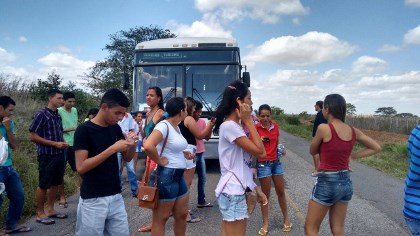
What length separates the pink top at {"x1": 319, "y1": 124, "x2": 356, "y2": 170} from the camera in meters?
3.20

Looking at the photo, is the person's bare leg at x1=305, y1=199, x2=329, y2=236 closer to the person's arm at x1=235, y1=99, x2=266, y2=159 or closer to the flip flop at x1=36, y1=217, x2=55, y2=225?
the person's arm at x1=235, y1=99, x2=266, y2=159

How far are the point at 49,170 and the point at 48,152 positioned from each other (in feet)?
0.87

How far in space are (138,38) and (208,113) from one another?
27709 mm

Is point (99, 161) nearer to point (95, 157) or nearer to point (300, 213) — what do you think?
point (95, 157)

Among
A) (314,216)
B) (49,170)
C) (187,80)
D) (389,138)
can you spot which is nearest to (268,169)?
(314,216)

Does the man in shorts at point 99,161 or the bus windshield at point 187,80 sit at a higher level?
the bus windshield at point 187,80

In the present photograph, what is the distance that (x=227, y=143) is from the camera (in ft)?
9.71

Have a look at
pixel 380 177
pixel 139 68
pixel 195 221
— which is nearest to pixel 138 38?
pixel 139 68

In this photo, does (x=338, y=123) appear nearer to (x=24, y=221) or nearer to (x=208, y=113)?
(x=24, y=221)

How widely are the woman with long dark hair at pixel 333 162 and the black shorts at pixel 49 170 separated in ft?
12.3

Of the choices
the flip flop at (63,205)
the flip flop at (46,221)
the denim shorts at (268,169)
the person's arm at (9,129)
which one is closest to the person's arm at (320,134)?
the denim shorts at (268,169)

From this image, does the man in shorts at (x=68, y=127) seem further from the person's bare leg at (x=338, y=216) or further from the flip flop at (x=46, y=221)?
the person's bare leg at (x=338, y=216)

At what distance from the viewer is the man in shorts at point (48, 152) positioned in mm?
5148

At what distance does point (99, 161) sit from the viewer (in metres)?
2.73
